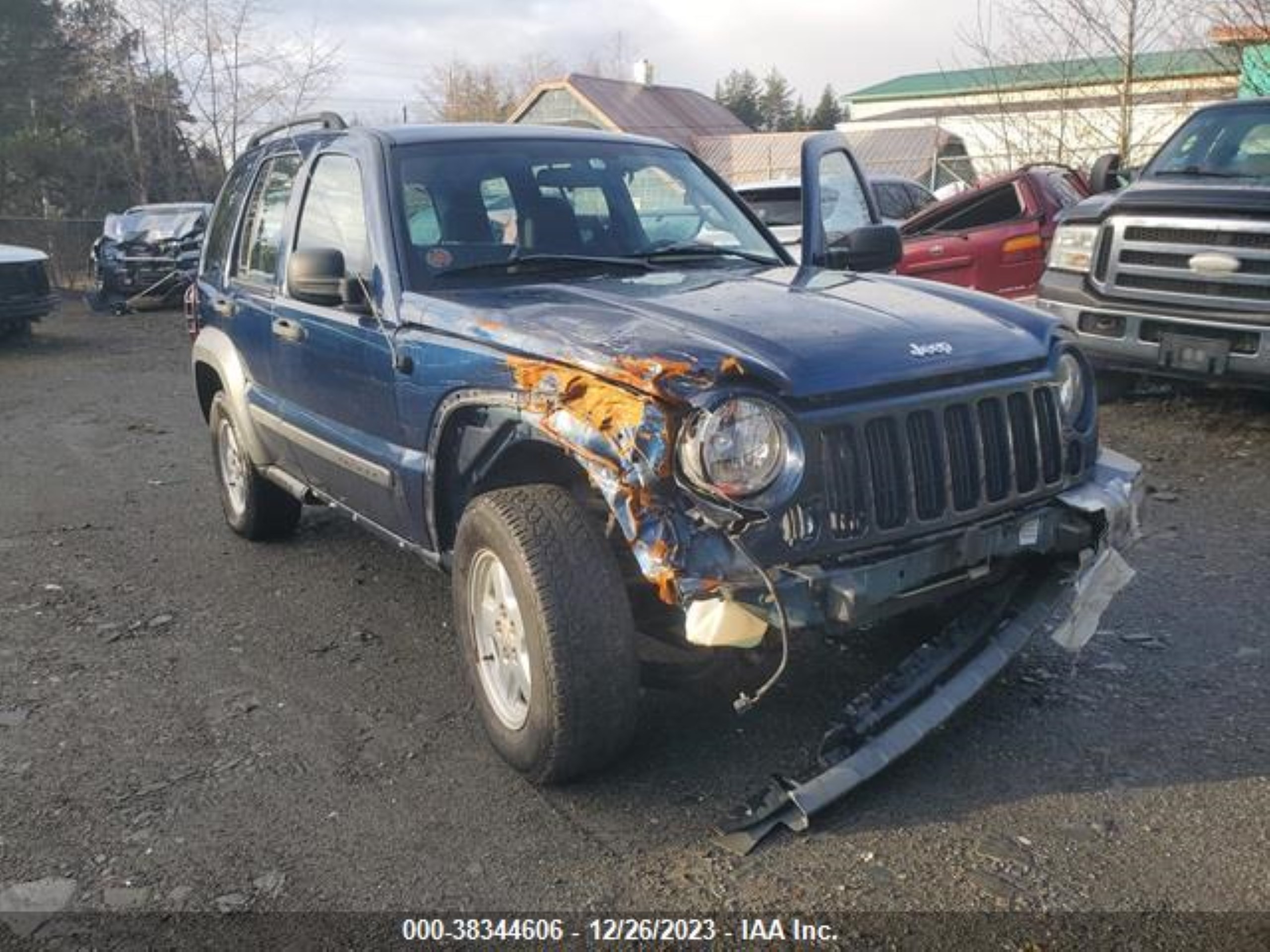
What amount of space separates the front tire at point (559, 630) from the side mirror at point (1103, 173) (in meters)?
6.58

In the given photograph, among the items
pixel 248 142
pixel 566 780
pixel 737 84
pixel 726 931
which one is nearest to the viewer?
pixel 726 931

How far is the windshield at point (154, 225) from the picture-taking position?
18.1 m

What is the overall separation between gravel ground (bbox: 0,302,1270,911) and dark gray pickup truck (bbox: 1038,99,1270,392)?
155 centimetres

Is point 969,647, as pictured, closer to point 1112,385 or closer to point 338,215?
point 338,215

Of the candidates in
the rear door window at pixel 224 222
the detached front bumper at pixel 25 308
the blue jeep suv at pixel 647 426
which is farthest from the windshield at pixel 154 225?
the blue jeep suv at pixel 647 426

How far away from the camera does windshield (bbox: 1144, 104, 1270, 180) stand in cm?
736

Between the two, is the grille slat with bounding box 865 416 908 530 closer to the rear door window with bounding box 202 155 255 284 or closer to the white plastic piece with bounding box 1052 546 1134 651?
the white plastic piece with bounding box 1052 546 1134 651

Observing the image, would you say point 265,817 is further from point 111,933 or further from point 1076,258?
point 1076,258

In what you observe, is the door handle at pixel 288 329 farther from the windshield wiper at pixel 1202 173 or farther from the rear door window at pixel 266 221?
the windshield wiper at pixel 1202 173

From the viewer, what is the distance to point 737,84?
76125 millimetres

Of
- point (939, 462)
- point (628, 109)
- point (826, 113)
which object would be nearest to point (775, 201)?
point (939, 462)

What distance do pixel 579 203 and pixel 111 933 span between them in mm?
2872

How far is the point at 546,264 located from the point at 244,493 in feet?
8.61

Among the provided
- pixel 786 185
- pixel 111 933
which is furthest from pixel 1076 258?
pixel 111 933
